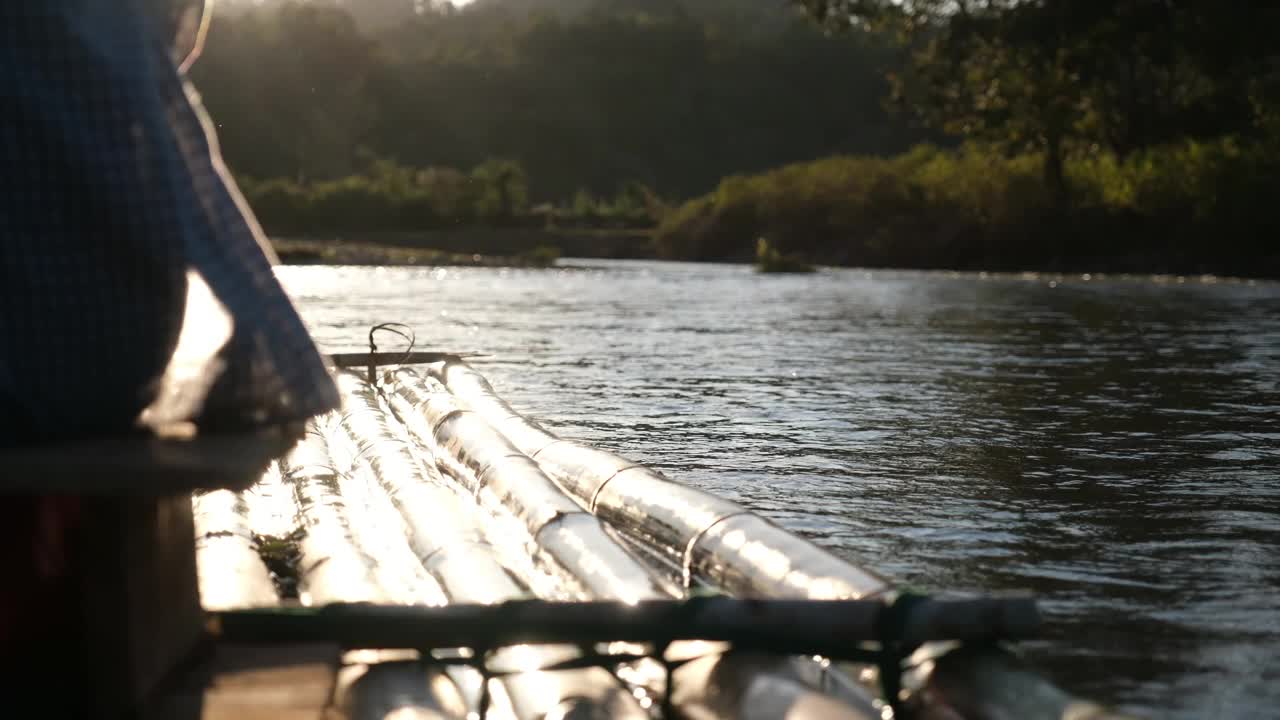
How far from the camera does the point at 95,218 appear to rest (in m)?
2.71

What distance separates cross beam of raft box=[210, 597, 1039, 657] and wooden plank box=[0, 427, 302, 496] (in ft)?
2.43

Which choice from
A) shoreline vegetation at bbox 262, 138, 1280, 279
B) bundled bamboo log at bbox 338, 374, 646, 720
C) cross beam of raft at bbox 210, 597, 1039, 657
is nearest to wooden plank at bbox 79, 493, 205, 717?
cross beam of raft at bbox 210, 597, 1039, 657

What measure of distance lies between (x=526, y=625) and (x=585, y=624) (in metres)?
0.14

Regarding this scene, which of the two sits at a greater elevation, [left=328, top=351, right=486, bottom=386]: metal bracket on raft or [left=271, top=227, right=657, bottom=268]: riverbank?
[left=328, top=351, right=486, bottom=386]: metal bracket on raft

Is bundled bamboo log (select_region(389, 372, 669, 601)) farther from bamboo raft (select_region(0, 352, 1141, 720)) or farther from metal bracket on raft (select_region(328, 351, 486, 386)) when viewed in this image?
metal bracket on raft (select_region(328, 351, 486, 386))

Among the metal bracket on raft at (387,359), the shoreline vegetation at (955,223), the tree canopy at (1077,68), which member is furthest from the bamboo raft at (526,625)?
the shoreline vegetation at (955,223)

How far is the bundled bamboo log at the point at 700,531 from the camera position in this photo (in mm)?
4281

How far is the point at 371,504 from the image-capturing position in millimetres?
6004

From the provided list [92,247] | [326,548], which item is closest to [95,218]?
[92,247]

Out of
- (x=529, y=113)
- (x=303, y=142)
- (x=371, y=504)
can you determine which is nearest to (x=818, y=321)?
(x=371, y=504)

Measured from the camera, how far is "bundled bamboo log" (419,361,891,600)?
4.28 meters

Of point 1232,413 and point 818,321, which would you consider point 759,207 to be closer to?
point 818,321

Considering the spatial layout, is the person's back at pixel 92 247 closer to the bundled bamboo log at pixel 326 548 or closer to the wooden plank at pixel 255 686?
the wooden plank at pixel 255 686

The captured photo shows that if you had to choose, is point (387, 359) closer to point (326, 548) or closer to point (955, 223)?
point (326, 548)
